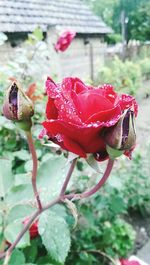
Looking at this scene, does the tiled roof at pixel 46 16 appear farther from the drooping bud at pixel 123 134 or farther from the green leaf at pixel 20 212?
the drooping bud at pixel 123 134

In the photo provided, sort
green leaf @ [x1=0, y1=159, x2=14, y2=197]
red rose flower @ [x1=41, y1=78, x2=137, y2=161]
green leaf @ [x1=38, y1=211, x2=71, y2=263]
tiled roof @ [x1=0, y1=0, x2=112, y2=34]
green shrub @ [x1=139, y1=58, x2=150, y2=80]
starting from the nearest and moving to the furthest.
Answer: 1. red rose flower @ [x1=41, y1=78, x2=137, y2=161]
2. green leaf @ [x1=38, y1=211, x2=71, y2=263]
3. green leaf @ [x1=0, y1=159, x2=14, y2=197]
4. tiled roof @ [x1=0, y1=0, x2=112, y2=34]
5. green shrub @ [x1=139, y1=58, x2=150, y2=80]

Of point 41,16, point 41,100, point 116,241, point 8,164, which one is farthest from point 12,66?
point 41,16

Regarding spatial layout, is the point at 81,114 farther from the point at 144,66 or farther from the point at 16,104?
the point at 144,66

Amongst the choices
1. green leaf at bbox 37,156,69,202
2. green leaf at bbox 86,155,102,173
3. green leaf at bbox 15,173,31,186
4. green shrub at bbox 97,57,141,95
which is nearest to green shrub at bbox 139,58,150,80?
green shrub at bbox 97,57,141,95

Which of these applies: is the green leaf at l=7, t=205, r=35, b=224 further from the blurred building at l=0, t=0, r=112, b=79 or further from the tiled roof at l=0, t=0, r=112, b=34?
the tiled roof at l=0, t=0, r=112, b=34

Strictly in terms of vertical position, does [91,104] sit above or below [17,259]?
above

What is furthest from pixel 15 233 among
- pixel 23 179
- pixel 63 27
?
pixel 63 27

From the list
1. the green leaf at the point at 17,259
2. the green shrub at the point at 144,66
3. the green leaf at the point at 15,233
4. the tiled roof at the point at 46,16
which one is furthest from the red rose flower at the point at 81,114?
the green shrub at the point at 144,66
